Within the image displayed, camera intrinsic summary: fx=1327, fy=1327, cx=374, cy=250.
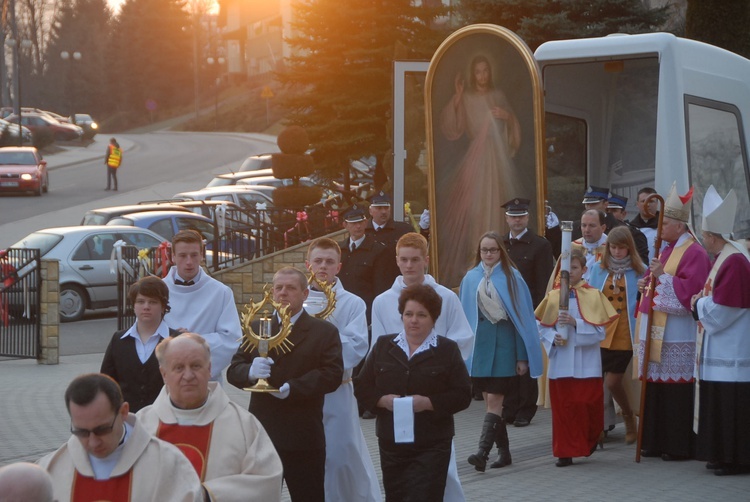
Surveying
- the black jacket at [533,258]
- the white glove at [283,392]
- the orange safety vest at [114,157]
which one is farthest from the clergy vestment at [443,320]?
the orange safety vest at [114,157]

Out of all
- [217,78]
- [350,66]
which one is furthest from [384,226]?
[217,78]

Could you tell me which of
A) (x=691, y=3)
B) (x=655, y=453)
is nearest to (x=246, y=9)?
(x=691, y=3)

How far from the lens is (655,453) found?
10.9 meters

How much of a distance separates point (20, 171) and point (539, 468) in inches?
1405

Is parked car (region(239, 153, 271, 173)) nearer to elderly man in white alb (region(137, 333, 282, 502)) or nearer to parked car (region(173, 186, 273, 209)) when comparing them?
parked car (region(173, 186, 273, 209))

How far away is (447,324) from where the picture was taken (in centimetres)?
827

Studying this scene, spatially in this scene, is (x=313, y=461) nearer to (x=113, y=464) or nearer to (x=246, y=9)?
(x=113, y=464)

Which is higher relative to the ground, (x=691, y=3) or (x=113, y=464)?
(x=691, y=3)

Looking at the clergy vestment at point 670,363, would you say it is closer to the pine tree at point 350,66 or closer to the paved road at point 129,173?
the pine tree at point 350,66

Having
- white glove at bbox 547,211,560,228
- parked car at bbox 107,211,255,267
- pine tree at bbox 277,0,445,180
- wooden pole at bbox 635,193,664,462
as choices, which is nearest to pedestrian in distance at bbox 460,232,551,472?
wooden pole at bbox 635,193,664,462

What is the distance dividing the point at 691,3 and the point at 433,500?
50.5 feet

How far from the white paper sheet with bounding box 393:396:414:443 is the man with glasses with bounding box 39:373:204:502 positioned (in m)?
2.28

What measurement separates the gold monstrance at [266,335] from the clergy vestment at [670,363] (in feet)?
14.5

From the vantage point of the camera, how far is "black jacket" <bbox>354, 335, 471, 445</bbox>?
7164 mm
